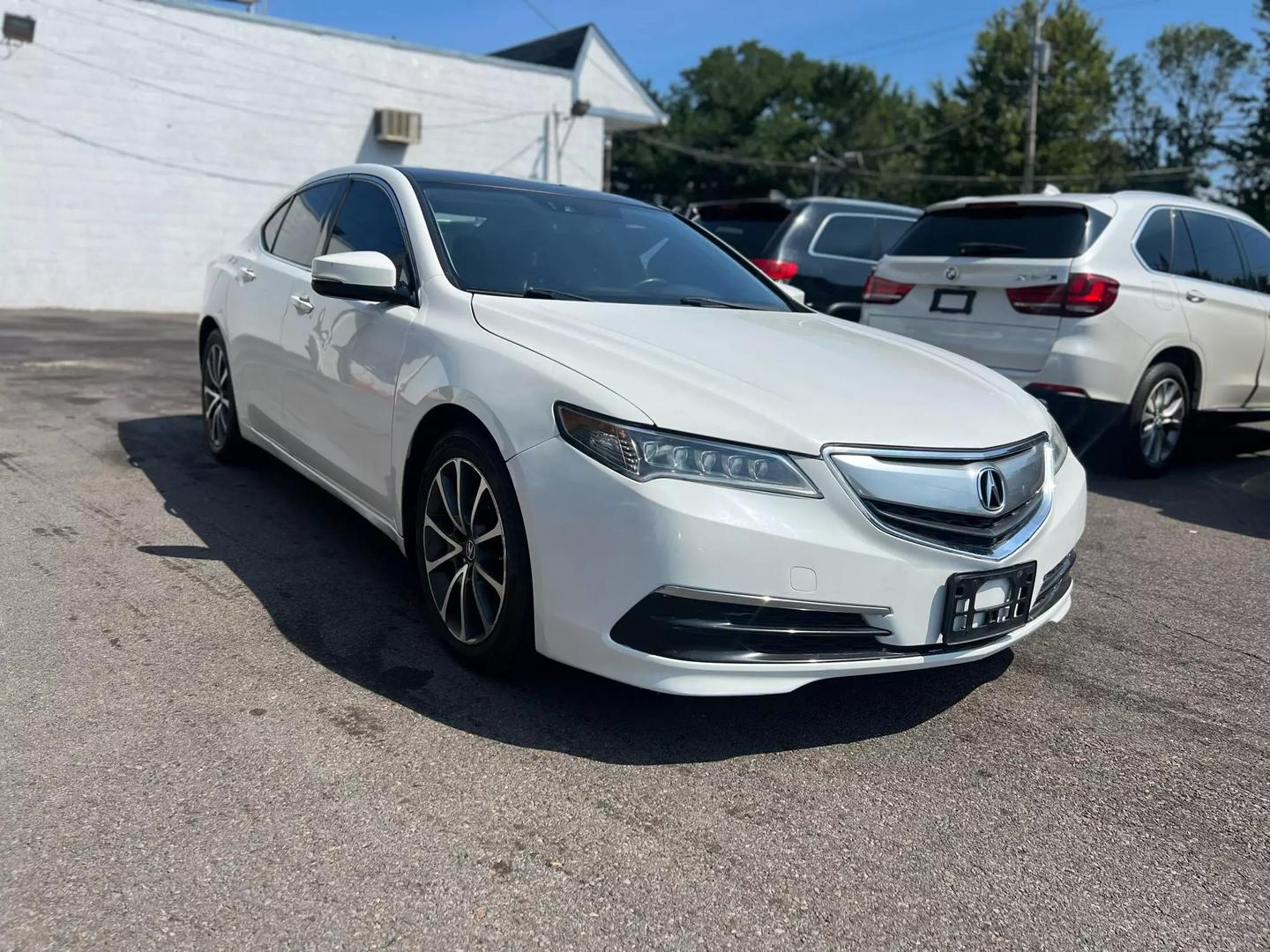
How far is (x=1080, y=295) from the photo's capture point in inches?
238

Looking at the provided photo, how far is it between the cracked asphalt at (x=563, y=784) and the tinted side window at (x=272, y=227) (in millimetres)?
1640

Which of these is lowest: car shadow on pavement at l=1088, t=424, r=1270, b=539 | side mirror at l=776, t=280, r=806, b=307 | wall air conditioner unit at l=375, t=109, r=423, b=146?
car shadow on pavement at l=1088, t=424, r=1270, b=539

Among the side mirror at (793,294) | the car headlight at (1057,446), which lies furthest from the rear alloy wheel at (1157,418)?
the car headlight at (1057,446)

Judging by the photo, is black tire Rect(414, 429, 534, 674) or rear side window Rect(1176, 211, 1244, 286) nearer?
black tire Rect(414, 429, 534, 674)

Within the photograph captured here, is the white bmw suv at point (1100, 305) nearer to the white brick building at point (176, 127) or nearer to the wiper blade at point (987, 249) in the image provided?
the wiper blade at point (987, 249)

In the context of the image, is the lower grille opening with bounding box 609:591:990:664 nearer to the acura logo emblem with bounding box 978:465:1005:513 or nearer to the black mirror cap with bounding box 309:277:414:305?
the acura logo emblem with bounding box 978:465:1005:513

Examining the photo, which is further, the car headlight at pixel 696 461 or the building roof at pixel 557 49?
the building roof at pixel 557 49

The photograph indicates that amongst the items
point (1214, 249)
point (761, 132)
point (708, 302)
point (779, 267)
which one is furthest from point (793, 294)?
point (761, 132)

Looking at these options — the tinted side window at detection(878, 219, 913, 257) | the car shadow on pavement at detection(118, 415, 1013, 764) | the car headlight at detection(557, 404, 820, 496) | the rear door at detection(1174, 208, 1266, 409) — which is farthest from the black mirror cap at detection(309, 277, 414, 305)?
the tinted side window at detection(878, 219, 913, 257)

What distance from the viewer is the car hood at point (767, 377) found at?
2840mm

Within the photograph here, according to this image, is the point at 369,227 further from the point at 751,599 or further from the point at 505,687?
the point at 751,599

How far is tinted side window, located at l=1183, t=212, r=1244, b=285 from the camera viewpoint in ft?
22.5

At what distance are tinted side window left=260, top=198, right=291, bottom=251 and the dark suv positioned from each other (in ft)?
14.9

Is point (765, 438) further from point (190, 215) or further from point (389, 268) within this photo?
point (190, 215)
